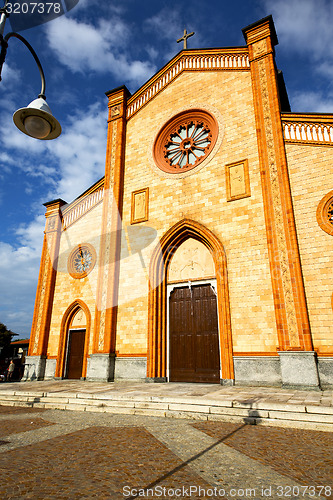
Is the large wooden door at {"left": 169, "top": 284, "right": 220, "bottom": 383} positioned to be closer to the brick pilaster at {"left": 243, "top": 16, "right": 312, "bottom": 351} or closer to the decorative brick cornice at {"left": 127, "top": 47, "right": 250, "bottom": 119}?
the brick pilaster at {"left": 243, "top": 16, "right": 312, "bottom": 351}

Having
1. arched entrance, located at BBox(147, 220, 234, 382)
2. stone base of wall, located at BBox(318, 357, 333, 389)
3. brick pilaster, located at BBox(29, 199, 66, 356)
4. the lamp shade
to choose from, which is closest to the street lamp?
the lamp shade

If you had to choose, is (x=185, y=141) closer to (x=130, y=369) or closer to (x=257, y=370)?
(x=257, y=370)

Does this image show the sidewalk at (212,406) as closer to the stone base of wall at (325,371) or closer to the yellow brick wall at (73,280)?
the stone base of wall at (325,371)

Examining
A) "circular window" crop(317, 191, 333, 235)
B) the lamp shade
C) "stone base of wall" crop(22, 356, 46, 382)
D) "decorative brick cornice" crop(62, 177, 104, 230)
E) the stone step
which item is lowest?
the stone step

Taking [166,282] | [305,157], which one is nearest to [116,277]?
[166,282]

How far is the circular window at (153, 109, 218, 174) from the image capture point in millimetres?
13484

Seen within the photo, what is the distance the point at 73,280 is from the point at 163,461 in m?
12.3

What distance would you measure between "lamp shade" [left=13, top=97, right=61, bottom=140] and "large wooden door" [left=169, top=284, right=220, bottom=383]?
27.4 ft

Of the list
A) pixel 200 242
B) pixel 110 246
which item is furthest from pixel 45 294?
pixel 200 242

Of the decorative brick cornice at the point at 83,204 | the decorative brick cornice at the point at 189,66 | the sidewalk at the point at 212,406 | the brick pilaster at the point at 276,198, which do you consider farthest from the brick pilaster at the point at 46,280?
the brick pilaster at the point at 276,198

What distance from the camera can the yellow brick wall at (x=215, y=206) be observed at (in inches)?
404

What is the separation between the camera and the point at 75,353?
14227mm

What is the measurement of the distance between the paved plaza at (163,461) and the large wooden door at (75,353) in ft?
27.3

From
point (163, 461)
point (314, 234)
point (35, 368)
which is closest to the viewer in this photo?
point (163, 461)
